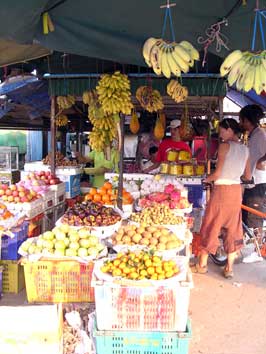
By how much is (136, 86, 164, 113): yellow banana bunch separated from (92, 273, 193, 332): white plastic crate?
11.2 ft

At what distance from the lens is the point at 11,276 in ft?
13.2

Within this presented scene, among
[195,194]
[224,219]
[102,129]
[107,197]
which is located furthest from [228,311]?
[195,194]

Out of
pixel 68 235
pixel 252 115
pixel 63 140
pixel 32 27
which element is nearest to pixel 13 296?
pixel 68 235

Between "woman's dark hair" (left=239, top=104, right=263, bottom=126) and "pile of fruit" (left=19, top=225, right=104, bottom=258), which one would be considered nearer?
"pile of fruit" (left=19, top=225, right=104, bottom=258)

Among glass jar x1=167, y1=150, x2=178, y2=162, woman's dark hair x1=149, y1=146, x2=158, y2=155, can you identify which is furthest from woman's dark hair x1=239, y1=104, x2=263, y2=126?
woman's dark hair x1=149, y1=146, x2=158, y2=155

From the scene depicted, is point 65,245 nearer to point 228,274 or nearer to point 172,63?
point 172,63

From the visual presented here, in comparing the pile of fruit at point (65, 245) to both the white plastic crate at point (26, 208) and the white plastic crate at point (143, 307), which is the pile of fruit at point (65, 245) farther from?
the white plastic crate at point (26, 208)

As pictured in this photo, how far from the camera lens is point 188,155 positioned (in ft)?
20.7

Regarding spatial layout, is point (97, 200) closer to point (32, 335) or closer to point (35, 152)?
point (32, 335)

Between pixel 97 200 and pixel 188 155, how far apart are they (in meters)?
2.15

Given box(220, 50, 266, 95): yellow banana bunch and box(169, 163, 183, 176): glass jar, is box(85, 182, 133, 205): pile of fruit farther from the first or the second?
box(220, 50, 266, 95): yellow banana bunch

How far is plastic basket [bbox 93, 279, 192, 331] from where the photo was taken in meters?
2.61

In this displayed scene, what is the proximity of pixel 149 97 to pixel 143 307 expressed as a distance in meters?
3.55

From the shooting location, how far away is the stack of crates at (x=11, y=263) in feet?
12.9
